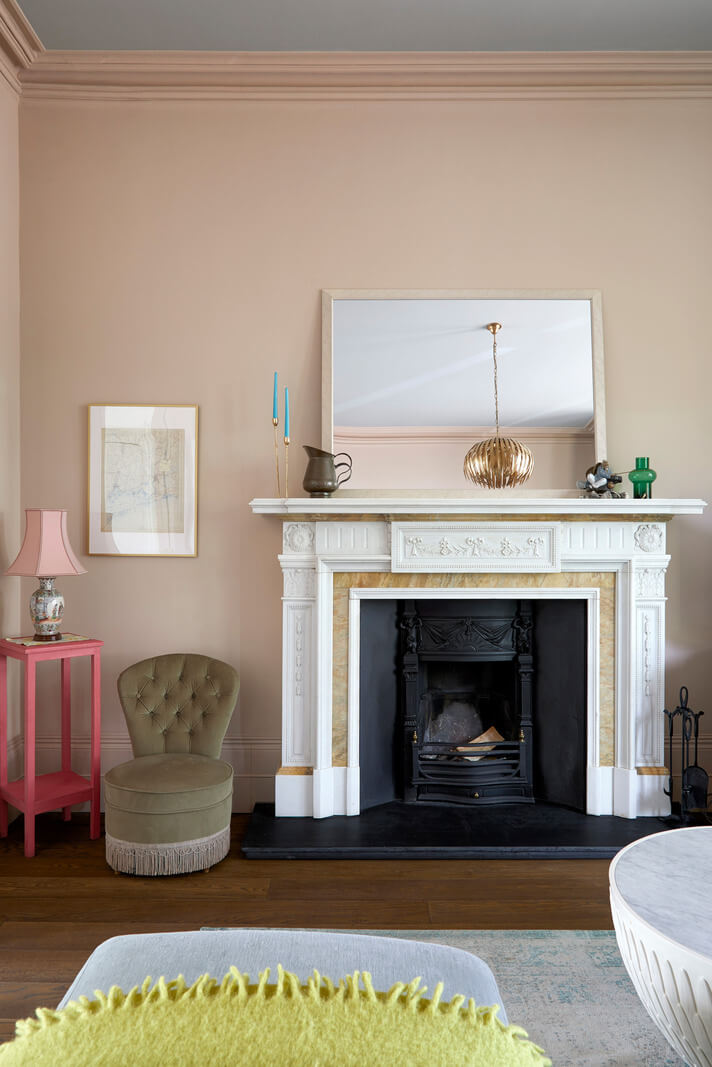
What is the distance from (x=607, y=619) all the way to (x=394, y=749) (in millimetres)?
1167

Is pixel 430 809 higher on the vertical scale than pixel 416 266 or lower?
lower

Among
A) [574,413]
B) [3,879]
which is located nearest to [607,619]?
[574,413]

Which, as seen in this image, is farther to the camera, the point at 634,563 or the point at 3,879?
the point at 634,563

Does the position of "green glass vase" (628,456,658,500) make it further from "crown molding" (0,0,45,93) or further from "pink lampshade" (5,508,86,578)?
"crown molding" (0,0,45,93)

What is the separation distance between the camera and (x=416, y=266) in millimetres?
3283

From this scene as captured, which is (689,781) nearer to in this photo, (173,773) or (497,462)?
(497,462)

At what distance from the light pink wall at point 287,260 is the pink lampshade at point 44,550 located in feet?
1.19

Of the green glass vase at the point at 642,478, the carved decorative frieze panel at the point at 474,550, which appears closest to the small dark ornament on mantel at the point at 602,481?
the green glass vase at the point at 642,478

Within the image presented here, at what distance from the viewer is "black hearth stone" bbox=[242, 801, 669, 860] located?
108 inches

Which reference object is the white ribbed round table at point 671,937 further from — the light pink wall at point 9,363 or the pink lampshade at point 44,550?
the light pink wall at point 9,363

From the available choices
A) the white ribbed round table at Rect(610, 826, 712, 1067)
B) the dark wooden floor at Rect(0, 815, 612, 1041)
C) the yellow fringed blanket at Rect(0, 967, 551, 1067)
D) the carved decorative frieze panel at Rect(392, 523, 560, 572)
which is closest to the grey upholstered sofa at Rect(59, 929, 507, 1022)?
the yellow fringed blanket at Rect(0, 967, 551, 1067)

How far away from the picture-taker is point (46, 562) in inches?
113

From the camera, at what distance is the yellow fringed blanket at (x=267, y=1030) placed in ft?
2.91

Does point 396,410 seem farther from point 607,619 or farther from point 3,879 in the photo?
point 3,879
